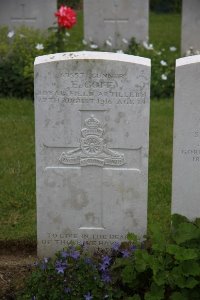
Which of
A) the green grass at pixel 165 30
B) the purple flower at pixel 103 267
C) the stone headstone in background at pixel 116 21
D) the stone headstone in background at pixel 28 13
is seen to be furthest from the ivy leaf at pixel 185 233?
the green grass at pixel 165 30

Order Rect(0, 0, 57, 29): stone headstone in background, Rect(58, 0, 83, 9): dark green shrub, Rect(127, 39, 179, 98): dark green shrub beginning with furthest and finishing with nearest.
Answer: Rect(58, 0, 83, 9): dark green shrub < Rect(0, 0, 57, 29): stone headstone in background < Rect(127, 39, 179, 98): dark green shrub

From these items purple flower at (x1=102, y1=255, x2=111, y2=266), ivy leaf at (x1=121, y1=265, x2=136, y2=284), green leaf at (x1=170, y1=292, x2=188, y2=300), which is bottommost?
green leaf at (x1=170, y1=292, x2=188, y2=300)

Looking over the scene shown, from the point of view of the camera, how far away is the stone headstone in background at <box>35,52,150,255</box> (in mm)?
4285

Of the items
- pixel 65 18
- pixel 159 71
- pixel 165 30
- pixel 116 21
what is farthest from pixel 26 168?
pixel 165 30

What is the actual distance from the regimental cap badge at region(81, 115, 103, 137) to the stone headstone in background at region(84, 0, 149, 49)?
632 cm

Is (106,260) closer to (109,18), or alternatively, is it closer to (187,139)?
(187,139)

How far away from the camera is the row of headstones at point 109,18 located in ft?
33.0

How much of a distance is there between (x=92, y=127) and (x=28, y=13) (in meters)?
Answer: 6.10

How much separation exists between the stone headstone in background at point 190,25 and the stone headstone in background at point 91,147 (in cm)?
667

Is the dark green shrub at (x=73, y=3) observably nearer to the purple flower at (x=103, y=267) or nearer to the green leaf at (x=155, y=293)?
the purple flower at (x=103, y=267)

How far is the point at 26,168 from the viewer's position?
631 centimetres

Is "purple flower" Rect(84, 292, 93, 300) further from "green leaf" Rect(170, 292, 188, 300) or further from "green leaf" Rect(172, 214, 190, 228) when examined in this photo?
"green leaf" Rect(172, 214, 190, 228)

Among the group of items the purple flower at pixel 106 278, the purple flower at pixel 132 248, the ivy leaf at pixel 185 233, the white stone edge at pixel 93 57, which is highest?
the white stone edge at pixel 93 57

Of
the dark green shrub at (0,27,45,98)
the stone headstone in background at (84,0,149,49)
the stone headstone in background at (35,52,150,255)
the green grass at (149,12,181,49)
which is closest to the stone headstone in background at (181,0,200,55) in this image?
the stone headstone in background at (84,0,149,49)
